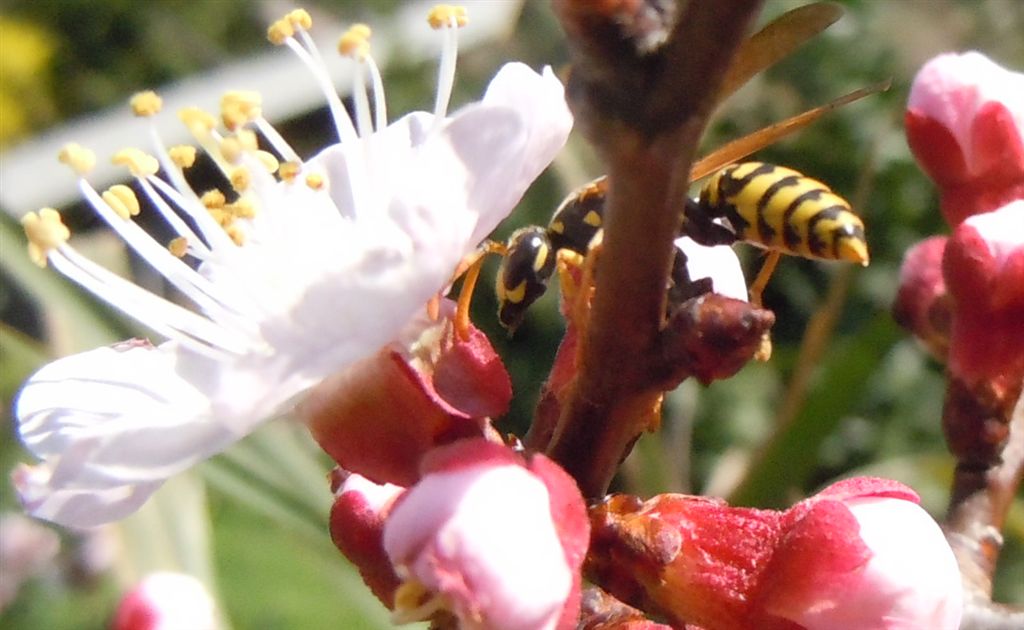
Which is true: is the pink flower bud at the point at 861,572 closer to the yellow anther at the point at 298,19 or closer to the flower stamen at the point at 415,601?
the flower stamen at the point at 415,601

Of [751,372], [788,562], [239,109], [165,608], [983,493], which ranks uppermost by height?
[239,109]

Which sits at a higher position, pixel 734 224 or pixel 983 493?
pixel 734 224

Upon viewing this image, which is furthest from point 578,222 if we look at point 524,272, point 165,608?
point 165,608

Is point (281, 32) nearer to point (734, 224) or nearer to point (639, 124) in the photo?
point (734, 224)

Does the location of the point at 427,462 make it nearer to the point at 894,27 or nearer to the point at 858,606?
the point at 858,606

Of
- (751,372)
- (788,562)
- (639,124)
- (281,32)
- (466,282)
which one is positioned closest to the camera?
(639,124)

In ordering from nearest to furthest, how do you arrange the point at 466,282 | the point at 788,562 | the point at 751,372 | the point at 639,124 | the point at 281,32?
the point at 639,124 → the point at 788,562 → the point at 466,282 → the point at 281,32 → the point at 751,372

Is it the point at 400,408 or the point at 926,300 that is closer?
the point at 400,408
